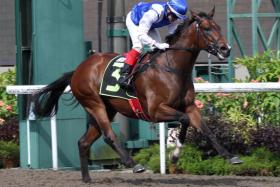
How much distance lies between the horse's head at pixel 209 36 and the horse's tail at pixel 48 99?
198 cm

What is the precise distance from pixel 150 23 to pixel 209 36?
696 mm

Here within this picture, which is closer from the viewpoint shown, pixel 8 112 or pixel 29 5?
pixel 29 5

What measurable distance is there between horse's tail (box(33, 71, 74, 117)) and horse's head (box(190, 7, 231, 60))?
1.98 metres

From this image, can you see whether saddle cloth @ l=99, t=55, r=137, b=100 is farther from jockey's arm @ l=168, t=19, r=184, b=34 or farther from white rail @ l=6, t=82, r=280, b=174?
white rail @ l=6, t=82, r=280, b=174

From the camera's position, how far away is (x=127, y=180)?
28.5 ft

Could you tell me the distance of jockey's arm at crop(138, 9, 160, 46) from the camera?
26.0ft

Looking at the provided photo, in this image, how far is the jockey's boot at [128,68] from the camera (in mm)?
8125

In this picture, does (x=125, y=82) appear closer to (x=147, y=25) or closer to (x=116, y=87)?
(x=116, y=87)

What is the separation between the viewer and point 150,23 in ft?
26.1

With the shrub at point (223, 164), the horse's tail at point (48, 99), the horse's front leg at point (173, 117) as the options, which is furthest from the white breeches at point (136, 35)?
the shrub at point (223, 164)

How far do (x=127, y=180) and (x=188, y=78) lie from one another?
1.50 metres

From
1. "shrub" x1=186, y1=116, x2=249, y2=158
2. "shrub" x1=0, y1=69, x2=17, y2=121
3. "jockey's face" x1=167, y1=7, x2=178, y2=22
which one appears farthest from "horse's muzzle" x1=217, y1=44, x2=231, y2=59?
"shrub" x1=0, y1=69, x2=17, y2=121

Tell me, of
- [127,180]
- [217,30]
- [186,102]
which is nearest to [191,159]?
[127,180]

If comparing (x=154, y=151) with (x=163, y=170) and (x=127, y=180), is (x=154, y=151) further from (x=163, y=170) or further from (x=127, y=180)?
(x=127, y=180)
